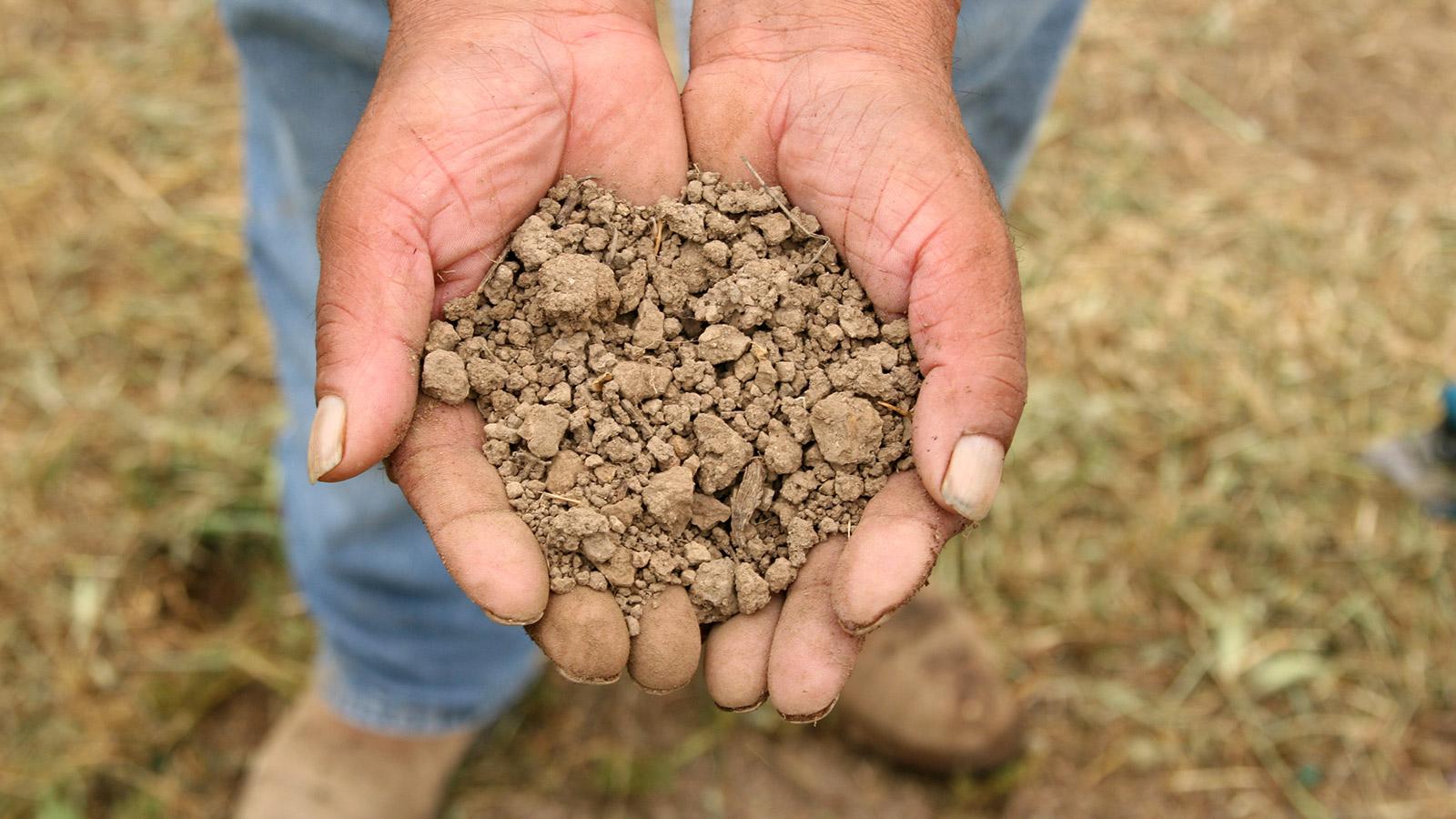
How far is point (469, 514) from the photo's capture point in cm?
132

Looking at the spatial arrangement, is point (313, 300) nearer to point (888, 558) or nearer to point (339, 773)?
point (339, 773)

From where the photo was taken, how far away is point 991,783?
2396 millimetres

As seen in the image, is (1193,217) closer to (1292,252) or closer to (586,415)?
(1292,252)

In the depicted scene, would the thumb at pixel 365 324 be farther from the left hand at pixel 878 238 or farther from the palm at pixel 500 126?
the left hand at pixel 878 238

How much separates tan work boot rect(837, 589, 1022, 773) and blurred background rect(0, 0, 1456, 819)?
0.09 metres

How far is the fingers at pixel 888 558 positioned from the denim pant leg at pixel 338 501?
90 centimetres

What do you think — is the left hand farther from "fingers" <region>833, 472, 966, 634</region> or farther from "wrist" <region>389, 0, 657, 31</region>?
"wrist" <region>389, 0, 657, 31</region>

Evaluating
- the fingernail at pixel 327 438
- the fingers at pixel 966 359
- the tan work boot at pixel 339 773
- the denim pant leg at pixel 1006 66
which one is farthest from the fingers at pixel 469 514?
the tan work boot at pixel 339 773

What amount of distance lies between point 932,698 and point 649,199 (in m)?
1.29

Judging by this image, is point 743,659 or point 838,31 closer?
point 743,659

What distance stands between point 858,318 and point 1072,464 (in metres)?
1.51

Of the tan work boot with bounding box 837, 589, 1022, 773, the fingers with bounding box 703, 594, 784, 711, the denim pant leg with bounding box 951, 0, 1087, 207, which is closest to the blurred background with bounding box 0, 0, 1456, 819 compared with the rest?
the tan work boot with bounding box 837, 589, 1022, 773

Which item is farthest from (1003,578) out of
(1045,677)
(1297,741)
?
(1297,741)

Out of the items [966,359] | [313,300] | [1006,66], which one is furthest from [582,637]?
[1006,66]
